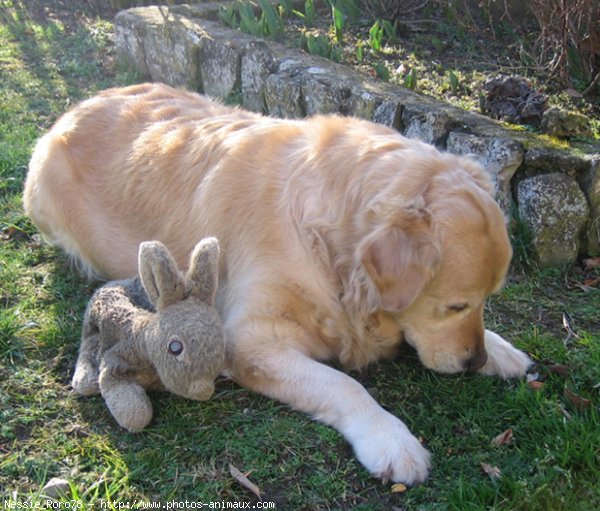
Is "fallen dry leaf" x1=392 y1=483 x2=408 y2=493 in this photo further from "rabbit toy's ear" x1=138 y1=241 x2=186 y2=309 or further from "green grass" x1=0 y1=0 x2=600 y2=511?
"rabbit toy's ear" x1=138 y1=241 x2=186 y2=309

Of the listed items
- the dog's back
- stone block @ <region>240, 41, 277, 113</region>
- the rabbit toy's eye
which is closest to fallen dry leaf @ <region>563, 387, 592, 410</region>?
the rabbit toy's eye

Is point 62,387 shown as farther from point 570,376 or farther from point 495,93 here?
point 495,93

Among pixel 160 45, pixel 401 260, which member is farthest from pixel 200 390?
pixel 160 45

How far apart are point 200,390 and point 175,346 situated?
234 millimetres

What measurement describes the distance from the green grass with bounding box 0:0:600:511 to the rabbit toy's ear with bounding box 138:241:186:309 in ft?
1.74

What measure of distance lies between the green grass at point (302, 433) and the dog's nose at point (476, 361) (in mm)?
143

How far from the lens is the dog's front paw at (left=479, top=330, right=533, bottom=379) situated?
11.1 feet

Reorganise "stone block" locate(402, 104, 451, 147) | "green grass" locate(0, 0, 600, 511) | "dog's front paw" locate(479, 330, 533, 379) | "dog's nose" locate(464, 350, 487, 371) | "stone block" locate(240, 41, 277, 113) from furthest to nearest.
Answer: "stone block" locate(240, 41, 277, 113) → "stone block" locate(402, 104, 451, 147) → "dog's front paw" locate(479, 330, 533, 379) → "dog's nose" locate(464, 350, 487, 371) → "green grass" locate(0, 0, 600, 511)

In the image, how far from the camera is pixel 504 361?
11.2ft

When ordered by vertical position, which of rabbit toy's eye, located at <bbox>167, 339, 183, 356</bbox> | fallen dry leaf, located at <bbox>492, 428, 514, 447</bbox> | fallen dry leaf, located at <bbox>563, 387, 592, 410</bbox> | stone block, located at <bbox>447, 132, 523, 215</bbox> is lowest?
fallen dry leaf, located at <bbox>492, 428, 514, 447</bbox>

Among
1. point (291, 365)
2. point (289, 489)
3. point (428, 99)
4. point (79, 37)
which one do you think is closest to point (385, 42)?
point (428, 99)

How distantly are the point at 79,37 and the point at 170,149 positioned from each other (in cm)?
540

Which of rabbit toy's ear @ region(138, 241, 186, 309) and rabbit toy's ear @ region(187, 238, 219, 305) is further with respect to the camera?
rabbit toy's ear @ region(187, 238, 219, 305)

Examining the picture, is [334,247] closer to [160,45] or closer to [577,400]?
[577,400]
